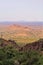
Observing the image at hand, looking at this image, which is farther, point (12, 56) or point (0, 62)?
point (12, 56)

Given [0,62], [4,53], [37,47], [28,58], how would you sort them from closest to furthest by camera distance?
[0,62] → [28,58] → [4,53] → [37,47]

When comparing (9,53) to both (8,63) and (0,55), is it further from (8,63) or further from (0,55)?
(8,63)

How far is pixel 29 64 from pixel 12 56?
4532 mm

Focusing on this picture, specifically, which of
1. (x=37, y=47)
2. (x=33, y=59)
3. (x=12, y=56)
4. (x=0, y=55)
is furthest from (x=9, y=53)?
(x=37, y=47)

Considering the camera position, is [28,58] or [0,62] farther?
[28,58]

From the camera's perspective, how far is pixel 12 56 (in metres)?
33.6

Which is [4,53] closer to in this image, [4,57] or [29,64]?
[4,57]

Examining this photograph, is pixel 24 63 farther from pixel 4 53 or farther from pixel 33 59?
pixel 4 53

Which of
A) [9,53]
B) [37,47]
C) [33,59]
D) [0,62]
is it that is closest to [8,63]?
[0,62]

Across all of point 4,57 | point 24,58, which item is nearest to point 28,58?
point 24,58

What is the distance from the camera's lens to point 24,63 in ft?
96.4

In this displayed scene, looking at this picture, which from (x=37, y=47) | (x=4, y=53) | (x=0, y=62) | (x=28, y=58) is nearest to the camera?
(x=0, y=62)

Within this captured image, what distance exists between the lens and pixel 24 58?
31172 mm

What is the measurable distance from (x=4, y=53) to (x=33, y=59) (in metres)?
4.61
